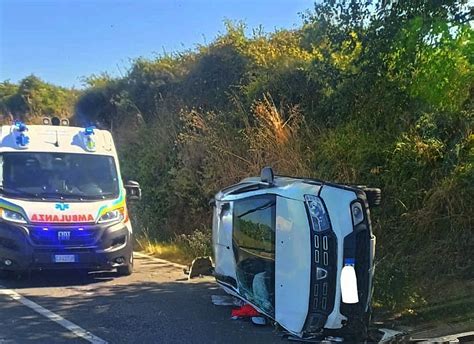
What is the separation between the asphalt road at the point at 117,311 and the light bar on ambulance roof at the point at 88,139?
80.6 inches

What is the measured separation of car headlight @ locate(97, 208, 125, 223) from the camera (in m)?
9.12

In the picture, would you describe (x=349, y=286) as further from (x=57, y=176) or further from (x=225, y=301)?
(x=57, y=176)

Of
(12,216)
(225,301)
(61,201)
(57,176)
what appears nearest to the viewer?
(225,301)

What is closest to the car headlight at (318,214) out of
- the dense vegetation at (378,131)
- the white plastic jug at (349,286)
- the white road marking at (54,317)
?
the white plastic jug at (349,286)

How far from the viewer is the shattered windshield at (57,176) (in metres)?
9.15

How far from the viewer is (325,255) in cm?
557

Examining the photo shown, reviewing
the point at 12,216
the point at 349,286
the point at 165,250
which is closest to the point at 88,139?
the point at 12,216

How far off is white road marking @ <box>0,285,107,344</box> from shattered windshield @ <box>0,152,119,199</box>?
4.93 feet

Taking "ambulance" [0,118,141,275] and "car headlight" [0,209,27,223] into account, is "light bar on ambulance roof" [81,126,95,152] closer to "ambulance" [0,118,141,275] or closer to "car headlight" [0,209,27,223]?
"ambulance" [0,118,141,275]

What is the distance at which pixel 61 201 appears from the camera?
902 centimetres

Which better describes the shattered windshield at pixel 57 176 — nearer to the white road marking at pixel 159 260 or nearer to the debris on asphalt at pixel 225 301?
the white road marking at pixel 159 260

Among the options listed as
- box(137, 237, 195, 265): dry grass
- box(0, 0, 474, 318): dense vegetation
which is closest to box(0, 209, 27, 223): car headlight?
box(137, 237, 195, 265): dry grass

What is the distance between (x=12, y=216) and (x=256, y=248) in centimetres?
411

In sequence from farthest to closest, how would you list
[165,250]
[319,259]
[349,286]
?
1. [165,250]
2. [319,259]
3. [349,286]
